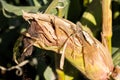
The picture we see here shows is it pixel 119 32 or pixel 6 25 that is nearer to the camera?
pixel 119 32

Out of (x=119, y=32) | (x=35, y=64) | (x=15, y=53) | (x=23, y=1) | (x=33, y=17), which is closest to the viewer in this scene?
(x=33, y=17)

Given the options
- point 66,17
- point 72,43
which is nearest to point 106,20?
point 72,43

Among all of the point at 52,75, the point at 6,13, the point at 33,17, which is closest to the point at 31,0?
the point at 6,13

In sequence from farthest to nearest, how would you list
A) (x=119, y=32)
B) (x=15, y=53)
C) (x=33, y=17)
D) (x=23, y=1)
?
(x=23, y=1)
(x=119, y=32)
(x=15, y=53)
(x=33, y=17)

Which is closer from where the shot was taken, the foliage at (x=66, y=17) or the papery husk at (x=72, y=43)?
the papery husk at (x=72, y=43)

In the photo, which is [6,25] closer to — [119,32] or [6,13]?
[6,13]

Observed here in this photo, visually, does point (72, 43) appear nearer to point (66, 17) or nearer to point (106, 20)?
point (106, 20)

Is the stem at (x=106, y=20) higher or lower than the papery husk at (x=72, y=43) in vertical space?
higher

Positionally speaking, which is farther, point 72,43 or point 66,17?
point 66,17
